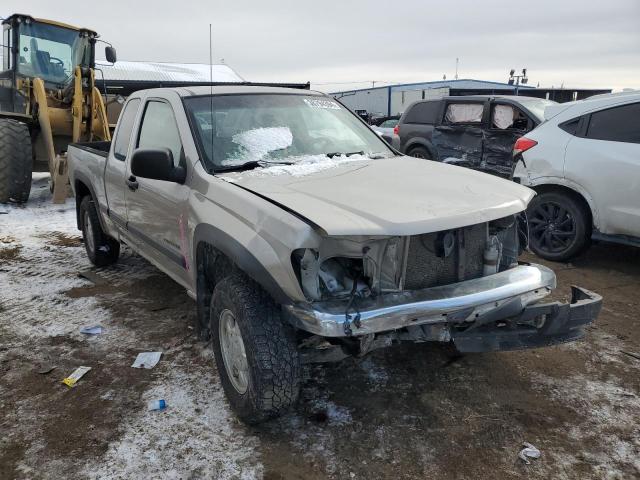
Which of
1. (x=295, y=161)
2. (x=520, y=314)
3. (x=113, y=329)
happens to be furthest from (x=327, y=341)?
(x=113, y=329)

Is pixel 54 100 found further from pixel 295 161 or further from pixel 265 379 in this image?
pixel 265 379

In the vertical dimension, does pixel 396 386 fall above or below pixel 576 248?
below

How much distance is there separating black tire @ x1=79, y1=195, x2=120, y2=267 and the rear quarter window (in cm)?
669

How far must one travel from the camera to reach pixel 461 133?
9727 millimetres

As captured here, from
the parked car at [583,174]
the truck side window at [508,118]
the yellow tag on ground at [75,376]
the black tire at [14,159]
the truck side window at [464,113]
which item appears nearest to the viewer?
the yellow tag on ground at [75,376]

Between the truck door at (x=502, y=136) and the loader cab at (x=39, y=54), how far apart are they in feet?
24.2

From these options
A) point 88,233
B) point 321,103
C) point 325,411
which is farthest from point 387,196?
point 88,233

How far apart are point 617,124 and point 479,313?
12.0 feet

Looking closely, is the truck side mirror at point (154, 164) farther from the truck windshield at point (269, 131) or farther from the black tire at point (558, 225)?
the black tire at point (558, 225)

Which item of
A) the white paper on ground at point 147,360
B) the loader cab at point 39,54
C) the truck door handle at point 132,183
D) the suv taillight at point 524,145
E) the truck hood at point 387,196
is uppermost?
the loader cab at point 39,54

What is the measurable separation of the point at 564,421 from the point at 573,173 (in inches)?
127

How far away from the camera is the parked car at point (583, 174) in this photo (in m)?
5.10

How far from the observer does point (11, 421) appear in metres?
3.13

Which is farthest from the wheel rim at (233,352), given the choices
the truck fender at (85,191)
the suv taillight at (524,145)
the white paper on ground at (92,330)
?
the suv taillight at (524,145)
